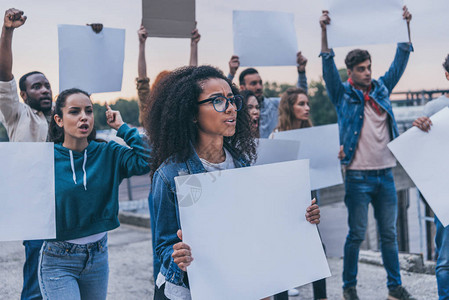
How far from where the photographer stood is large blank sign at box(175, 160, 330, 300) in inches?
70.3

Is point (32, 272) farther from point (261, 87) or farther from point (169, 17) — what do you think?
point (261, 87)

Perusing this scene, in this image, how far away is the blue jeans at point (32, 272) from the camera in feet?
10.4

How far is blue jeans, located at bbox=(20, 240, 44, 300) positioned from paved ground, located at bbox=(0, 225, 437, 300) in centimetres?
166

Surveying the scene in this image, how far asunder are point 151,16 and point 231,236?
256cm

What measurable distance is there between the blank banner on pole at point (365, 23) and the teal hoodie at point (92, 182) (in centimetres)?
207

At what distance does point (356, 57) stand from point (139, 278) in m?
3.29

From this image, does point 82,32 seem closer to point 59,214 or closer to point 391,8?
point 59,214

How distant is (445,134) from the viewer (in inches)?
114

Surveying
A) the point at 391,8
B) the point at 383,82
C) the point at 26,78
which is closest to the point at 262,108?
the point at 383,82

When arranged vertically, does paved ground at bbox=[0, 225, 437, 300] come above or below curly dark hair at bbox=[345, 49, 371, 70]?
below

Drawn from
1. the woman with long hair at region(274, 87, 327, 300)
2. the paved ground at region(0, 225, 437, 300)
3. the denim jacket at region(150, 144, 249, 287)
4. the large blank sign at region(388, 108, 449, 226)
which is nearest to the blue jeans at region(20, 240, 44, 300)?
the denim jacket at region(150, 144, 249, 287)

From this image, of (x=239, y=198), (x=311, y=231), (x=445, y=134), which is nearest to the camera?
(x=239, y=198)

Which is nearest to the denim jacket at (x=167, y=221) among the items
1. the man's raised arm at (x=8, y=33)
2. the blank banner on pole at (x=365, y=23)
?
the man's raised arm at (x=8, y=33)

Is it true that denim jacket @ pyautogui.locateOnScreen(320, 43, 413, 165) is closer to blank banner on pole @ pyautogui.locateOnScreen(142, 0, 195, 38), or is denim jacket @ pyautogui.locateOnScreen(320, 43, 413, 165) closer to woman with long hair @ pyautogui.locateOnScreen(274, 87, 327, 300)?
woman with long hair @ pyautogui.locateOnScreen(274, 87, 327, 300)
